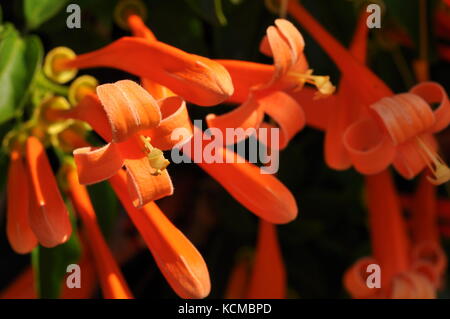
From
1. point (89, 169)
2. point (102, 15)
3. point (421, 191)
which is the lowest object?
point (89, 169)

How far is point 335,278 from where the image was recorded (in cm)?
101

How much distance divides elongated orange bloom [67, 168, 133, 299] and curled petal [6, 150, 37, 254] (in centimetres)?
6

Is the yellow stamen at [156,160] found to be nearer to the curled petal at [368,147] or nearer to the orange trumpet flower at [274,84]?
the orange trumpet flower at [274,84]

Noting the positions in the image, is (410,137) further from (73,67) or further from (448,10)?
(73,67)

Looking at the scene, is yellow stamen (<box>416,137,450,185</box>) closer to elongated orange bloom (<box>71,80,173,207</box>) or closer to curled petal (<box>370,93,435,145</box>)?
curled petal (<box>370,93,435,145</box>)

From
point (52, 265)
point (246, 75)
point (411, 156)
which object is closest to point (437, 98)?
point (411, 156)

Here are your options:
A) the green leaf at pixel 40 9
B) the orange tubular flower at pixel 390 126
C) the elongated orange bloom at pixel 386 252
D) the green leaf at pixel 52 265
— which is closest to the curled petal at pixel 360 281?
the elongated orange bloom at pixel 386 252

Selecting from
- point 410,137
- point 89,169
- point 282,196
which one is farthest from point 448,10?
point 89,169

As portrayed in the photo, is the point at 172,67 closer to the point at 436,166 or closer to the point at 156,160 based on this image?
the point at 156,160

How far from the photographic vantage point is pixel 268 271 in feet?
2.69

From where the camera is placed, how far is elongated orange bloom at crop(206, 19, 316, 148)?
2.06 feet

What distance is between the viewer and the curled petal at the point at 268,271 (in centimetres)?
81

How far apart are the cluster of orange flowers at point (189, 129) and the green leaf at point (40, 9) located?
0.05 metres

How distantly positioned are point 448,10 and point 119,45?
0.35 metres
